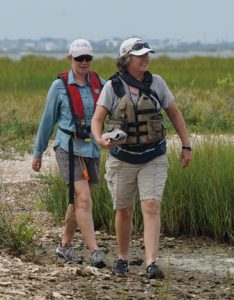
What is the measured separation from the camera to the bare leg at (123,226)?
23.8 ft

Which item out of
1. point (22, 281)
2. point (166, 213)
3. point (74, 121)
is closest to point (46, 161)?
point (166, 213)

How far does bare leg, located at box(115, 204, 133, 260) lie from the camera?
23.8 ft

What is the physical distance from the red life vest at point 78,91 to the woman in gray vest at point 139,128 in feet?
1.41

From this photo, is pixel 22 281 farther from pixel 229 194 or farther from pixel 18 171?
pixel 18 171

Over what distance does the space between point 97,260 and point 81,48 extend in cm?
152

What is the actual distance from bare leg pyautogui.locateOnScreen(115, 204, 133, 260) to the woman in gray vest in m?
0.16

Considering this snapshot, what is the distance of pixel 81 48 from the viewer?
24.5ft

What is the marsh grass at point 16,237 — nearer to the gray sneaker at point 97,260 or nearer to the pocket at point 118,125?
the gray sneaker at point 97,260

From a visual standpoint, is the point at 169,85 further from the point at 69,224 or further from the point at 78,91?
the point at 78,91

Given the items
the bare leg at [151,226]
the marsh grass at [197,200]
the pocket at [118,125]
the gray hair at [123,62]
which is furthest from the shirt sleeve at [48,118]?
the marsh grass at [197,200]

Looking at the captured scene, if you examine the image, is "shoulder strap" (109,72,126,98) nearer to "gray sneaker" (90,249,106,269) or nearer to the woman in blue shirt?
the woman in blue shirt

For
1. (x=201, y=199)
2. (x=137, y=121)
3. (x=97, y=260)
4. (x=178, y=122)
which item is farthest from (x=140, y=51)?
(x=201, y=199)

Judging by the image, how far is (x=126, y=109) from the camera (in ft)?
22.6

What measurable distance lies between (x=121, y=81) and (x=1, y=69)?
2673cm
